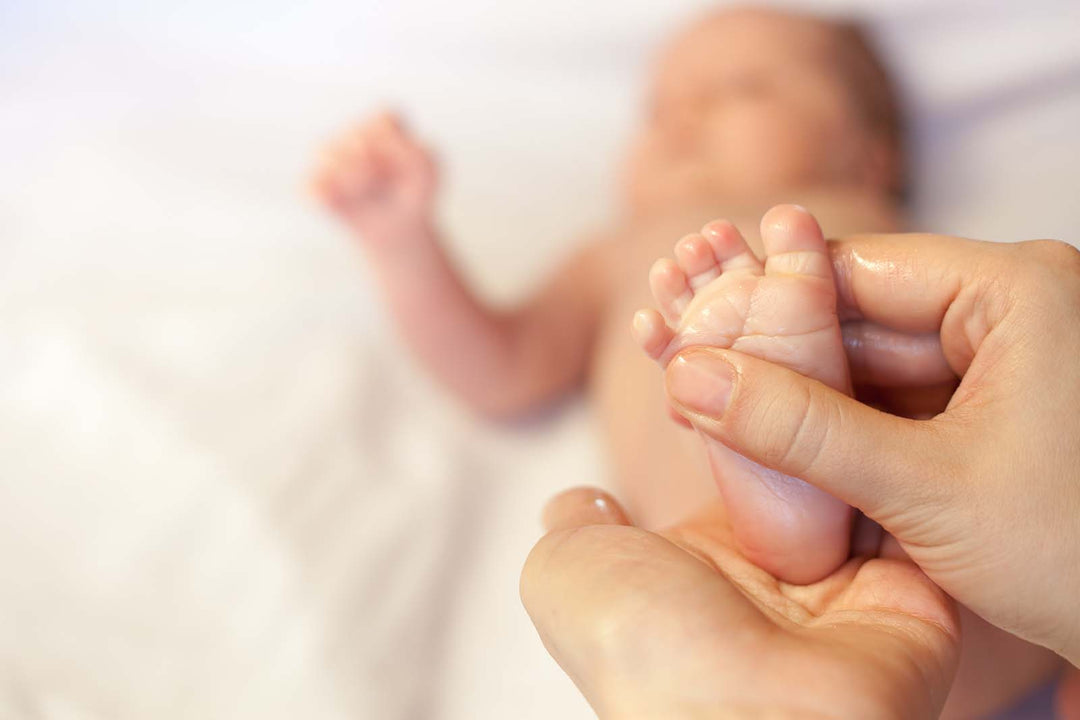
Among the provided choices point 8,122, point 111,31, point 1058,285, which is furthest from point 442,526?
point 111,31

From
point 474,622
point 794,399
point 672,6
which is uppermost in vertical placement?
point 672,6

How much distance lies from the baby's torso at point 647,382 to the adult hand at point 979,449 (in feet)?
0.81

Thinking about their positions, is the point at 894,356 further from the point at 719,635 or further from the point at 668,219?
the point at 668,219

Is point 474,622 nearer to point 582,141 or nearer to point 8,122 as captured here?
point 582,141

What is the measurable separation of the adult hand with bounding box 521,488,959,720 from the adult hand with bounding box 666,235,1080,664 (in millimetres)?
48

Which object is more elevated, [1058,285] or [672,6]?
[672,6]

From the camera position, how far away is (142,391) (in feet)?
3.70

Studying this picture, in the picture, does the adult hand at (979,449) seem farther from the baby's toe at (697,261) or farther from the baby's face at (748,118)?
the baby's face at (748,118)

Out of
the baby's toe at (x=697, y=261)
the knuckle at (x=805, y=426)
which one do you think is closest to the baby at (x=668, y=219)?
the baby's toe at (x=697, y=261)

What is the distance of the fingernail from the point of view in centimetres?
62

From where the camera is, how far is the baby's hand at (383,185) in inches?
43.3

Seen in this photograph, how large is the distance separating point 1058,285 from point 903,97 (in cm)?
78

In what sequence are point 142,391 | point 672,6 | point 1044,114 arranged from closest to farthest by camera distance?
1. point 142,391
2. point 1044,114
3. point 672,6

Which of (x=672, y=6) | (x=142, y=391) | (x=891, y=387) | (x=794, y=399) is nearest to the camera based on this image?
(x=794, y=399)
